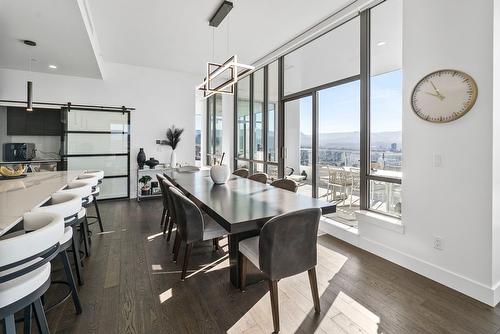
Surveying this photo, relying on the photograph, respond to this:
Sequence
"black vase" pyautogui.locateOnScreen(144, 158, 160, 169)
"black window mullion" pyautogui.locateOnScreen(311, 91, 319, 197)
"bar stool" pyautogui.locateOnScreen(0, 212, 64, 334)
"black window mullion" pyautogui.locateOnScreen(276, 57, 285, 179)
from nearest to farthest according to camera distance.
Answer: "bar stool" pyautogui.locateOnScreen(0, 212, 64, 334) → "black window mullion" pyautogui.locateOnScreen(311, 91, 319, 197) → "black window mullion" pyautogui.locateOnScreen(276, 57, 285, 179) → "black vase" pyautogui.locateOnScreen(144, 158, 160, 169)

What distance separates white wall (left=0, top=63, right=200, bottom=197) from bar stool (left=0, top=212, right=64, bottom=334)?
5.22m

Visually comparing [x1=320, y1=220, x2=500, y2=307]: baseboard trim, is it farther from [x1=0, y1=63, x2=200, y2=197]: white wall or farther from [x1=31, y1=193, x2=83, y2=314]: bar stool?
[x1=0, y1=63, x2=200, y2=197]: white wall

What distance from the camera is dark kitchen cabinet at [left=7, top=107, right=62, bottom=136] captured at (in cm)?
524

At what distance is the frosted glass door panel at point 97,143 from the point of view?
18.2 ft

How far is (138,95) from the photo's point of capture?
6129 millimetres

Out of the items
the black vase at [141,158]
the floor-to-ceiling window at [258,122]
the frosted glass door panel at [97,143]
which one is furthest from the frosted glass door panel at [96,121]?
the floor-to-ceiling window at [258,122]

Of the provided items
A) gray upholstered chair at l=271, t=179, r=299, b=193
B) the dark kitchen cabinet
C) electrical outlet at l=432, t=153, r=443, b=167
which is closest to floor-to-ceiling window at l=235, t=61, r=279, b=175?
gray upholstered chair at l=271, t=179, r=299, b=193

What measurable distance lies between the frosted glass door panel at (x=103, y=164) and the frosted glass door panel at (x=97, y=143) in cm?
15

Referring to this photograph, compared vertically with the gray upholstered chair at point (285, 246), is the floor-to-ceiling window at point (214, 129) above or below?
above

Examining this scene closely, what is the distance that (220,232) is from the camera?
8.23 feet

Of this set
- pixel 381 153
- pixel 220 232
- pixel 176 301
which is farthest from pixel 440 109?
pixel 176 301

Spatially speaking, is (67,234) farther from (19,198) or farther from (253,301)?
(253,301)

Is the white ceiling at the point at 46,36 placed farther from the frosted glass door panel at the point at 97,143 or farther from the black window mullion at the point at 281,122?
the black window mullion at the point at 281,122

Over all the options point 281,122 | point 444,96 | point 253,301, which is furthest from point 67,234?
point 281,122
